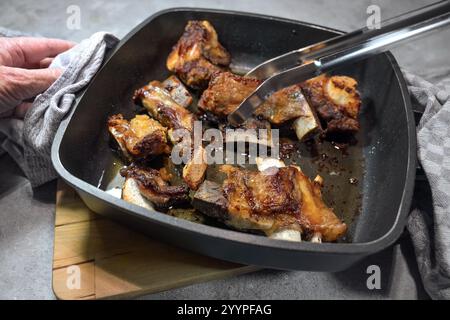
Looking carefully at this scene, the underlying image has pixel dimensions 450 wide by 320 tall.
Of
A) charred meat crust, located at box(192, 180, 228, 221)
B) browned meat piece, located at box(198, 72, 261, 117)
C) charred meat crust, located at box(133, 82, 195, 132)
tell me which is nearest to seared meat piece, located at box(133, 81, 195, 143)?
charred meat crust, located at box(133, 82, 195, 132)

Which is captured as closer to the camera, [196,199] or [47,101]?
[196,199]

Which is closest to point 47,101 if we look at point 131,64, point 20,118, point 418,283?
point 20,118

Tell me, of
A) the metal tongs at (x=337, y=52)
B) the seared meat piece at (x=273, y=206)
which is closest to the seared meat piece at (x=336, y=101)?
the metal tongs at (x=337, y=52)

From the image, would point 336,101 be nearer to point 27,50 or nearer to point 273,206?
point 273,206

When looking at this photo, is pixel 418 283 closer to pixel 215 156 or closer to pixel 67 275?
pixel 215 156

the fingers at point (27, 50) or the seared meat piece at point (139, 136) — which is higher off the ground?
the fingers at point (27, 50)

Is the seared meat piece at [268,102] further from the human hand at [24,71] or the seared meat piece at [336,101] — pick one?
the human hand at [24,71]
